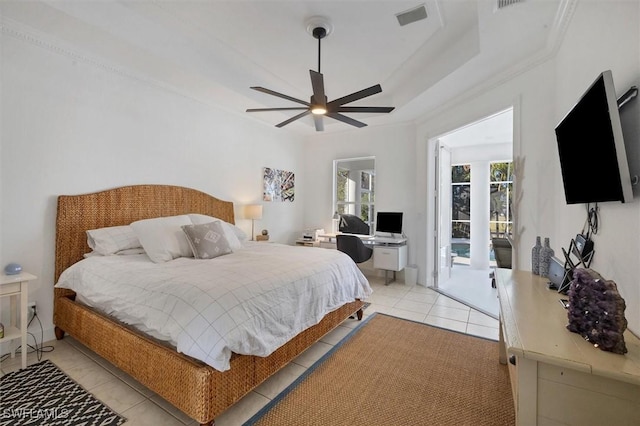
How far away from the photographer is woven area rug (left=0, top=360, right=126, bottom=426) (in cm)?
166

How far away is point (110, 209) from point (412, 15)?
11.4 feet

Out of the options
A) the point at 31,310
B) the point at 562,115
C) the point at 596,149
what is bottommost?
the point at 31,310

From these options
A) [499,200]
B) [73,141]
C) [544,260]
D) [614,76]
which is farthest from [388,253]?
[73,141]

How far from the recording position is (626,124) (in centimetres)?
131

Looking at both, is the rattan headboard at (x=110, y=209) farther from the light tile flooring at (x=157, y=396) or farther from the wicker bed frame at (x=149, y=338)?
the light tile flooring at (x=157, y=396)

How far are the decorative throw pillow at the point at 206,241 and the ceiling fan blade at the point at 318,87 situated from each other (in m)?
1.67

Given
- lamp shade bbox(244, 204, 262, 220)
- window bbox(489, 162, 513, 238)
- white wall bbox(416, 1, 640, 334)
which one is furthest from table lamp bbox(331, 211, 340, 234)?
window bbox(489, 162, 513, 238)

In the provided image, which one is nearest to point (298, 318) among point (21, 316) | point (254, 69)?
point (21, 316)

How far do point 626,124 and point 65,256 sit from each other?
412 cm

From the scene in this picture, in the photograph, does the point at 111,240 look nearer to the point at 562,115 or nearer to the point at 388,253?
the point at 388,253

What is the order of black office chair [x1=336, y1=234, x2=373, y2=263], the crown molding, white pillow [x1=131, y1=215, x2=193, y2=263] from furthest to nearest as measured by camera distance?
black office chair [x1=336, y1=234, x2=373, y2=263] < white pillow [x1=131, y1=215, x2=193, y2=263] < the crown molding

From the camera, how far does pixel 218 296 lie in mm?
1687

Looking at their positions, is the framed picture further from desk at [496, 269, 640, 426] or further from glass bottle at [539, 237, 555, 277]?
desk at [496, 269, 640, 426]

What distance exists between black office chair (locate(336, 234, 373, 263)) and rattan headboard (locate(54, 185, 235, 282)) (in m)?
2.09
